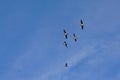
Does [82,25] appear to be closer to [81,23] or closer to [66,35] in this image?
[81,23]

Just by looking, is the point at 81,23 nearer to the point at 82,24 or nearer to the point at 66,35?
the point at 82,24

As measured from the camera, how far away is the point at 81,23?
13750 centimetres

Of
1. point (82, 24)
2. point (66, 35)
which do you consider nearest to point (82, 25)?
point (82, 24)

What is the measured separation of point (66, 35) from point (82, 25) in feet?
43.8

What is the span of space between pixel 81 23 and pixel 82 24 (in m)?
1.44

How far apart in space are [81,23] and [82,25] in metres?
3.23

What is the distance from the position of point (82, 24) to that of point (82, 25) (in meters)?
1.86

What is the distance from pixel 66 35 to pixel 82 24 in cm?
1247

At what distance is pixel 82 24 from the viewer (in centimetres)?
13625

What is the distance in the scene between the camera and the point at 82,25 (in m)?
134

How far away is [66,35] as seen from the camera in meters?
144

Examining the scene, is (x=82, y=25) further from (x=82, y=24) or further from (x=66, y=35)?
(x=66, y=35)

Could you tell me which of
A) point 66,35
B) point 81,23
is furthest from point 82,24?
point 66,35

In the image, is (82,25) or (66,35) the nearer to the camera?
(82,25)
